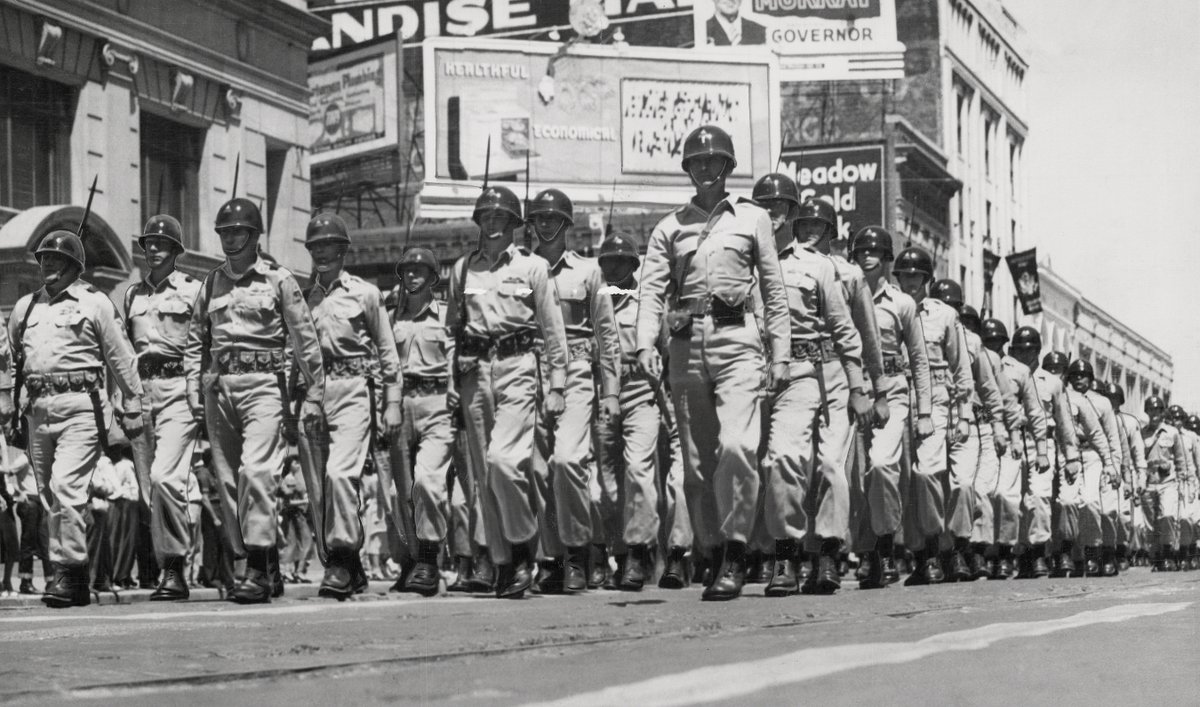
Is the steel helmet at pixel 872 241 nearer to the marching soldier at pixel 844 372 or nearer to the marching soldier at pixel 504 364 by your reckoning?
the marching soldier at pixel 844 372

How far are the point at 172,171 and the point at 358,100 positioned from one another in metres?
20.4

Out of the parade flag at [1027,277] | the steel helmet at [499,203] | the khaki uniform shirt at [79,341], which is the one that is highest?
the parade flag at [1027,277]

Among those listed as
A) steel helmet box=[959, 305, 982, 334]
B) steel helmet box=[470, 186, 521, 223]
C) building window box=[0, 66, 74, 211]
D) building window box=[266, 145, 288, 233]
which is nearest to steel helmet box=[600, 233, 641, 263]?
steel helmet box=[959, 305, 982, 334]

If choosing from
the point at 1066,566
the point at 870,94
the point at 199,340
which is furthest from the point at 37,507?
the point at 870,94

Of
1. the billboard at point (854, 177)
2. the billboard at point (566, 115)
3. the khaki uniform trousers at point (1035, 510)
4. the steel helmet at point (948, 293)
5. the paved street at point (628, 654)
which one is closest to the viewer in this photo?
the paved street at point (628, 654)

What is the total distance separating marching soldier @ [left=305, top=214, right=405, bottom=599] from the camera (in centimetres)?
1037

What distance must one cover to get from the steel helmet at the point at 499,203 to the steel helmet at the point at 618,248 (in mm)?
3518

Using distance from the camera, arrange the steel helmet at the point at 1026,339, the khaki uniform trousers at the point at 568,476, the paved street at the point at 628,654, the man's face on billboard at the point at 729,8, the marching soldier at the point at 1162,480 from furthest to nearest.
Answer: the man's face on billboard at the point at 729,8 < the marching soldier at the point at 1162,480 < the steel helmet at the point at 1026,339 < the khaki uniform trousers at the point at 568,476 < the paved street at the point at 628,654

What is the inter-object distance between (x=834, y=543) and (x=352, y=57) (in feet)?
130

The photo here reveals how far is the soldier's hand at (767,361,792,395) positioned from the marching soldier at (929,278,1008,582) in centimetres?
448

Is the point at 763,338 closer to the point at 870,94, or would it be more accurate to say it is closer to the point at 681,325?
the point at 681,325

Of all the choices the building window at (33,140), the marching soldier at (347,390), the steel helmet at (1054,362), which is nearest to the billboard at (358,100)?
the building window at (33,140)

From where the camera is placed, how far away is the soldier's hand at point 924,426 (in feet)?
41.3

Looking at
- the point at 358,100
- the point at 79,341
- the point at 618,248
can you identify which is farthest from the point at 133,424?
the point at 358,100
